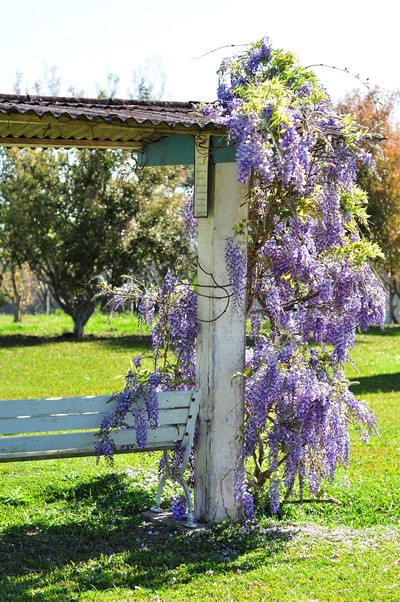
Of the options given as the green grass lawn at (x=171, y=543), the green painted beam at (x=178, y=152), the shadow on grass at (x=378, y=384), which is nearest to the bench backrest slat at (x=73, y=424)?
the green grass lawn at (x=171, y=543)

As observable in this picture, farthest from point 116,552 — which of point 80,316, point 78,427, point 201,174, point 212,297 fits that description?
point 80,316

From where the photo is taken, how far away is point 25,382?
1362cm

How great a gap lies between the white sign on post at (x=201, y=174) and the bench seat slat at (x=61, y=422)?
1.32 m

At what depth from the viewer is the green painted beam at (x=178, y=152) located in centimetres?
593

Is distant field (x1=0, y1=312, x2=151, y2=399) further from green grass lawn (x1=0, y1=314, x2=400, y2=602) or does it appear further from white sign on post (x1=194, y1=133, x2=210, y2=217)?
white sign on post (x1=194, y1=133, x2=210, y2=217)

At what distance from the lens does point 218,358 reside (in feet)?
19.9

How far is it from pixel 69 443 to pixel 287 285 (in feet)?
6.37

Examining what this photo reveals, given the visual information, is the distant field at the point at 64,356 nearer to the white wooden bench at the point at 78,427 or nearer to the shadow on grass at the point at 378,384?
the white wooden bench at the point at 78,427

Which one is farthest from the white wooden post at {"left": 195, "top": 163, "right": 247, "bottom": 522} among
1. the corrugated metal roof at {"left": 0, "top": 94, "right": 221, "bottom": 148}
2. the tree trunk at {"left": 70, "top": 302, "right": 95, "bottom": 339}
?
the tree trunk at {"left": 70, "top": 302, "right": 95, "bottom": 339}

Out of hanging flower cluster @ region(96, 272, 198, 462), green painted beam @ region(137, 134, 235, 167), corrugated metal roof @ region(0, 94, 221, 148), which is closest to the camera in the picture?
corrugated metal roof @ region(0, 94, 221, 148)

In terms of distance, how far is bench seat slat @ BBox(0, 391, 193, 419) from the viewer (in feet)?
18.1

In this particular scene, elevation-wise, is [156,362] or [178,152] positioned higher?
[178,152]

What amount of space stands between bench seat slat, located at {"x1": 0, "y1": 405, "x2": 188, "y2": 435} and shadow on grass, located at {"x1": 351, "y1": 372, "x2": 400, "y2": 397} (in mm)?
6910

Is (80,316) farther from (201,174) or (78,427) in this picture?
(78,427)
